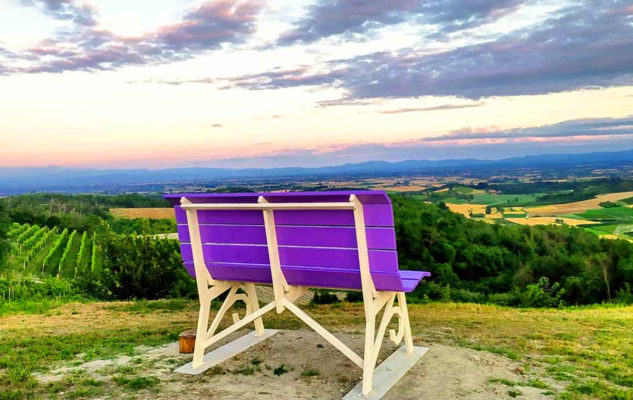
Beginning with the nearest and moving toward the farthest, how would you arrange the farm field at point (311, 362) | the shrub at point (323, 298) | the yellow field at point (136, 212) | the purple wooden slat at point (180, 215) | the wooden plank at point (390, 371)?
the wooden plank at point (390, 371) < the farm field at point (311, 362) < the purple wooden slat at point (180, 215) < the shrub at point (323, 298) < the yellow field at point (136, 212)

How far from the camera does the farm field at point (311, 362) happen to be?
14.5 ft

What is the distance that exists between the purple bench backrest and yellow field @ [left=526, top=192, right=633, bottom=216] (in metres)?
53.4

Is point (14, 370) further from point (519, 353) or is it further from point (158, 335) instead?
point (519, 353)

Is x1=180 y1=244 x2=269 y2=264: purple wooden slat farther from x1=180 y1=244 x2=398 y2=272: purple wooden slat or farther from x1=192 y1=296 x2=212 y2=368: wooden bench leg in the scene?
x1=192 y1=296 x2=212 y2=368: wooden bench leg

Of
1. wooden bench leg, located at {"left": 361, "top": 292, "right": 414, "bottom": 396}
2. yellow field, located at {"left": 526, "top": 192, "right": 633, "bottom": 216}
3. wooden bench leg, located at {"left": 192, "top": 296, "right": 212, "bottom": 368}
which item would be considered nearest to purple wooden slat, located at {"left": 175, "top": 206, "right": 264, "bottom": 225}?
wooden bench leg, located at {"left": 192, "top": 296, "right": 212, "bottom": 368}

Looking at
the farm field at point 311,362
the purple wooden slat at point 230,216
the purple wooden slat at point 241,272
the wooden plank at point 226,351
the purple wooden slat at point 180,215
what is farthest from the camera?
the purple wooden slat at point 180,215

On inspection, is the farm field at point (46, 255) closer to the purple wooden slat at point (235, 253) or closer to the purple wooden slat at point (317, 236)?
the purple wooden slat at point (235, 253)

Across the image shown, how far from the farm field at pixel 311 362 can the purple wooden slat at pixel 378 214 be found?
143cm

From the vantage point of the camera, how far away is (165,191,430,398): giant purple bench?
163 inches

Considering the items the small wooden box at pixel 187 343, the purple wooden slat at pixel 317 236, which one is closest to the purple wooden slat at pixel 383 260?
the purple wooden slat at pixel 317 236

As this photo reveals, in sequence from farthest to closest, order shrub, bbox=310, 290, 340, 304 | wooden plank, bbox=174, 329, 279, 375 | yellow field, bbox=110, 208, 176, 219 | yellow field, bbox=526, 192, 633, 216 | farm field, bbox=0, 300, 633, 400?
yellow field, bbox=110, 208, 176, 219
yellow field, bbox=526, 192, 633, 216
shrub, bbox=310, 290, 340, 304
wooden plank, bbox=174, 329, 279, 375
farm field, bbox=0, 300, 633, 400

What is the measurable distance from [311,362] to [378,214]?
1977 mm

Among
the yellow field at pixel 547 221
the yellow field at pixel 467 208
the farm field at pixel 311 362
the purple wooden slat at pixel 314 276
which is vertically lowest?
the yellow field at pixel 547 221

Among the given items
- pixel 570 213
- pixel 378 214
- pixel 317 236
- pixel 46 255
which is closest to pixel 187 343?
pixel 317 236
